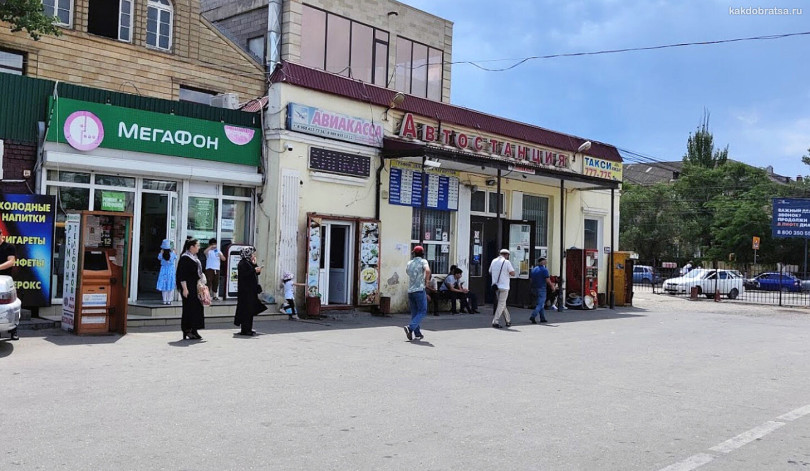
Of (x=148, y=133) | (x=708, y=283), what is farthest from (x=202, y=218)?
(x=708, y=283)

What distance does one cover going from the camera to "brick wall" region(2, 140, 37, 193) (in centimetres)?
1300

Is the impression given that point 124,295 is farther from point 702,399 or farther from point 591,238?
point 591,238

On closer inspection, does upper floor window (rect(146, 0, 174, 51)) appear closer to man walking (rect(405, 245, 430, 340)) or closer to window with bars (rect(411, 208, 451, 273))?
window with bars (rect(411, 208, 451, 273))

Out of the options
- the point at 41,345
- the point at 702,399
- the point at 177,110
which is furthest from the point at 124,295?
the point at 702,399

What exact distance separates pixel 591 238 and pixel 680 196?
37.7 m

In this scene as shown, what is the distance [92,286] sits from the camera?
11.6 m

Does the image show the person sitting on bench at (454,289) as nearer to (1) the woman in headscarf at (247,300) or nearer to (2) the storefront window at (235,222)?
(2) the storefront window at (235,222)

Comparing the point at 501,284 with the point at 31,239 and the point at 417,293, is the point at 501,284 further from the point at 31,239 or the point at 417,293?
the point at 31,239

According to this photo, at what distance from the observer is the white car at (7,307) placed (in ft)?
31.7

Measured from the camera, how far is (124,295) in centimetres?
1179

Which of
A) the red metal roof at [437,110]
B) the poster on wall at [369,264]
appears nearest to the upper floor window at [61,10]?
the red metal roof at [437,110]

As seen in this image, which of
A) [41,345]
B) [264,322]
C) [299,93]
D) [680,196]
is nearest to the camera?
[41,345]

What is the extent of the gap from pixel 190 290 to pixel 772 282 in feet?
140

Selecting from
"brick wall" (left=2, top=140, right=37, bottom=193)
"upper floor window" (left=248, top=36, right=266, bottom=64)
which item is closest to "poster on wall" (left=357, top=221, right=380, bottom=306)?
"brick wall" (left=2, top=140, right=37, bottom=193)
